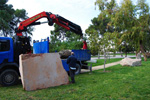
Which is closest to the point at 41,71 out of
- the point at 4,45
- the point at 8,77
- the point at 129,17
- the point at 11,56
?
the point at 8,77

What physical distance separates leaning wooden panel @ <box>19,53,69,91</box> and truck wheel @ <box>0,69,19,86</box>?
1321mm

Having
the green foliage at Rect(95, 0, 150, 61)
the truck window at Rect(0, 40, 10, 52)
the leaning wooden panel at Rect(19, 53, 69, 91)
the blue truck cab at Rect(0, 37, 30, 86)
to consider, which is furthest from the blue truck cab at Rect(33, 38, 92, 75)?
the green foliage at Rect(95, 0, 150, 61)

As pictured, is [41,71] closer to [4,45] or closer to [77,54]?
[4,45]

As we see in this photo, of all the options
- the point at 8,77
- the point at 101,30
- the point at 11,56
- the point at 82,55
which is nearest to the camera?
the point at 8,77

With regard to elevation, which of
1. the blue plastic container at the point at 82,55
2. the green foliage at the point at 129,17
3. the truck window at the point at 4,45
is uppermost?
the green foliage at the point at 129,17

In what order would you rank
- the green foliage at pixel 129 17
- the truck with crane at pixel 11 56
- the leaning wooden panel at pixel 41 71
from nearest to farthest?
1. the leaning wooden panel at pixel 41 71
2. the truck with crane at pixel 11 56
3. the green foliage at pixel 129 17

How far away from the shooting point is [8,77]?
7.64m

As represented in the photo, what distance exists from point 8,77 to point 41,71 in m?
2.06

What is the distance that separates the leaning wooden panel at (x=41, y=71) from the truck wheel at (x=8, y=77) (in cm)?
132

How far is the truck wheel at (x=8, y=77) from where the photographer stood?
7516mm

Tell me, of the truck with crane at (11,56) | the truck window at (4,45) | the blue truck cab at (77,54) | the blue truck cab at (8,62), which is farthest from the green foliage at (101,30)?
the truck window at (4,45)

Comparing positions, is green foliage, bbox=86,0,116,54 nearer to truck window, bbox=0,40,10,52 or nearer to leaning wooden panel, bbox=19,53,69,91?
leaning wooden panel, bbox=19,53,69,91

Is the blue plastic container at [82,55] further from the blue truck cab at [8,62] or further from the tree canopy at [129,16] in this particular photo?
the tree canopy at [129,16]

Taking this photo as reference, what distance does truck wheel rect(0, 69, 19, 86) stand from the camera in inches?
296
